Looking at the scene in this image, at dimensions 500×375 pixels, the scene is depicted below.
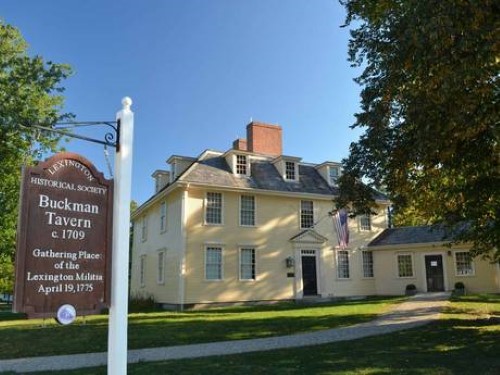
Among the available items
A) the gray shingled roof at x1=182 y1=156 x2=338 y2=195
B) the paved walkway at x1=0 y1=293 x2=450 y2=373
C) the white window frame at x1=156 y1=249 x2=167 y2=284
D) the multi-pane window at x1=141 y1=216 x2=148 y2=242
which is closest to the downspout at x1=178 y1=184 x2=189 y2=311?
the gray shingled roof at x1=182 y1=156 x2=338 y2=195

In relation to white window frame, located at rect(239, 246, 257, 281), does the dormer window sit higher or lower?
higher

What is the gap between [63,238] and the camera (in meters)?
4.34

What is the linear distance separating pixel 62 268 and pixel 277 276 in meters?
22.6

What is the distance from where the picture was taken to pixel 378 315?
1673 centimetres

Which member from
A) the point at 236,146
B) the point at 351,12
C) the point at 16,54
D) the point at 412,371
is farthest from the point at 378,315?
the point at 16,54

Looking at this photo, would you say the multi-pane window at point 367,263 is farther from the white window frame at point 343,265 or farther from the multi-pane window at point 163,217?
the multi-pane window at point 163,217

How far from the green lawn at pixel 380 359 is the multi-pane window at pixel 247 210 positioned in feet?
46.5

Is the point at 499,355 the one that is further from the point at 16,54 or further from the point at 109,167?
the point at 16,54

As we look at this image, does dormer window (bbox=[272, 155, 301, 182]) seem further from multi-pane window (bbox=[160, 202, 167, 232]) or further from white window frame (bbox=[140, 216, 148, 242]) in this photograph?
white window frame (bbox=[140, 216, 148, 242])

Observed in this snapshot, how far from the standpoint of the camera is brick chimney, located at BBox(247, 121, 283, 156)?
2955 centimetres

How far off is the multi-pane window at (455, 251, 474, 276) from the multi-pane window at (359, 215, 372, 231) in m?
5.41

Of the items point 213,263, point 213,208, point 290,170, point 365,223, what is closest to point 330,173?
point 290,170

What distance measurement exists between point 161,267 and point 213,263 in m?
3.70

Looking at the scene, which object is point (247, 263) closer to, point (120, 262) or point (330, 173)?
point (330, 173)
